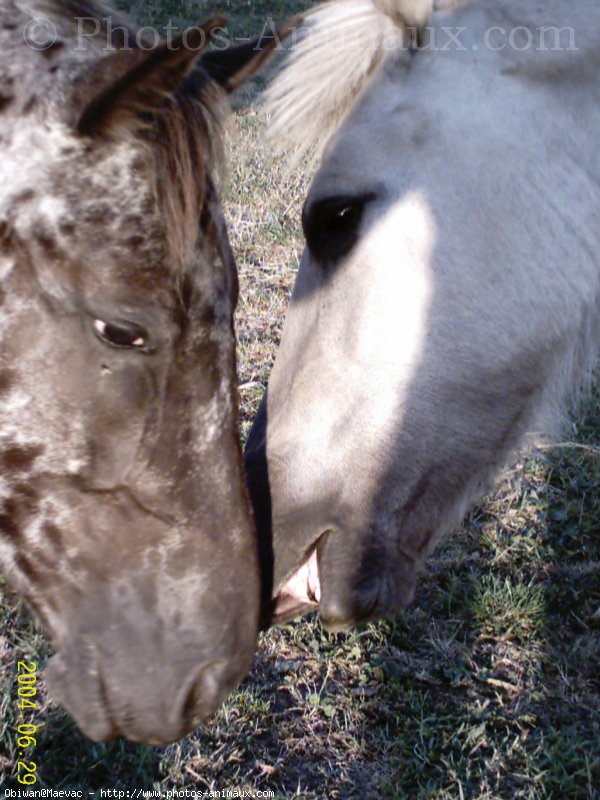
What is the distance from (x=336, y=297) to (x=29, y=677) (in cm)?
148

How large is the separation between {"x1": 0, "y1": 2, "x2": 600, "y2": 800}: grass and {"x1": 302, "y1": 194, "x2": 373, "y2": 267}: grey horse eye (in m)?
0.30

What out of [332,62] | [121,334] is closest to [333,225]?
[332,62]

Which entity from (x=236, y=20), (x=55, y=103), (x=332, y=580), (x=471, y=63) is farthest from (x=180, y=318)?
(x=236, y=20)

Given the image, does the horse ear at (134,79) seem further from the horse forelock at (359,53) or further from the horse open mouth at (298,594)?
the horse open mouth at (298,594)

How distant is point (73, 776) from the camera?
7.28 feet

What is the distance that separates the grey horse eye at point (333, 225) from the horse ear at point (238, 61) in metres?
0.33

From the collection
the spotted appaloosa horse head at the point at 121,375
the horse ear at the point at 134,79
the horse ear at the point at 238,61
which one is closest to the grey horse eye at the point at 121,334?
the spotted appaloosa horse head at the point at 121,375

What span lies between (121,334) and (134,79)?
0.40m

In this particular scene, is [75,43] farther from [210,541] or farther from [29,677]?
[29,677]

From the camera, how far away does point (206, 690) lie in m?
1.59

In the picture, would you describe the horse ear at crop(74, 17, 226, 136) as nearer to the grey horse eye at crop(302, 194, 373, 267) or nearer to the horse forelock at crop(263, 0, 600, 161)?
the grey horse eye at crop(302, 194, 373, 267)

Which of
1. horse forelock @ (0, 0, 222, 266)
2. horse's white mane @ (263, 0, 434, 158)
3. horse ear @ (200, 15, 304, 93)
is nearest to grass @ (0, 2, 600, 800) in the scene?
horse's white mane @ (263, 0, 434, 158)

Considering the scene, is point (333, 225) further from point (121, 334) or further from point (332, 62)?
point (121, 334)

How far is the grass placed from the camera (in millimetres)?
2273
